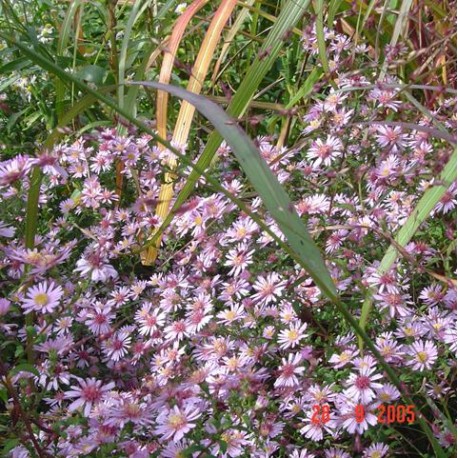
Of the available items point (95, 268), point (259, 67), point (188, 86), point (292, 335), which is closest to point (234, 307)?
point (292, 335)

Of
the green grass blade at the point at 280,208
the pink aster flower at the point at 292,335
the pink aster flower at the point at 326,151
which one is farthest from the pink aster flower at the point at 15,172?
the pink aster flower at the point at 326,151

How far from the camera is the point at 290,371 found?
1131 mm

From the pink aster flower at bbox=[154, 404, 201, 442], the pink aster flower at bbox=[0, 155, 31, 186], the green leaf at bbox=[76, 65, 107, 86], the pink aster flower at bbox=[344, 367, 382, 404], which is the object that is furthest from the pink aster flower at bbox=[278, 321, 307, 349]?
the green leaf at bbox=[76, 65, 107, 86]

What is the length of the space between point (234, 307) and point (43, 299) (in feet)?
1.00

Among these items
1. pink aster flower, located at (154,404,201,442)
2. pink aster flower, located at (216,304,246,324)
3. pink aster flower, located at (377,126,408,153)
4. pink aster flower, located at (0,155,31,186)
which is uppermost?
pink aster flower, located at (377,126,408,153)

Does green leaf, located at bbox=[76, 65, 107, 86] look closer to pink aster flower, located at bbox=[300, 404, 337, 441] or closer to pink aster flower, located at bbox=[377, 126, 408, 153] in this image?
pink aster flower, located at bbox=[377, 126, 408, 153]

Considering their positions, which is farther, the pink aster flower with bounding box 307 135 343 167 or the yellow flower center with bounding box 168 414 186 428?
the pink aster flower with bounding box 307 135 343 167

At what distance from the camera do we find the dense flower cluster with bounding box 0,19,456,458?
105cm

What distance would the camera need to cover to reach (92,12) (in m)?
2.79

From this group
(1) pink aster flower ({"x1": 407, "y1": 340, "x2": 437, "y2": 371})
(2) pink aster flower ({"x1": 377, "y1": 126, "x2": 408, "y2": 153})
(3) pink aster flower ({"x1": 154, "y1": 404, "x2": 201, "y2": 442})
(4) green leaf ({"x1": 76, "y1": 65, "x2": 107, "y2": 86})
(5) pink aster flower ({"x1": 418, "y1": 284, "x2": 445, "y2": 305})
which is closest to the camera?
(3) pink aster flower ({"x1": 154, "y1": 404, "x2": 201, "y2": 442})

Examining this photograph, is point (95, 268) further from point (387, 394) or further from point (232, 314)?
point (387, 394)

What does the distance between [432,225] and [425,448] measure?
37 centimetres

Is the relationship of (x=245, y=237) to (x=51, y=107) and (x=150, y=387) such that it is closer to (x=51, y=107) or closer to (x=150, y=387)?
(x=150, y=387)

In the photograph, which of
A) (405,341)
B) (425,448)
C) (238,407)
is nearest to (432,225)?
(405,341)
